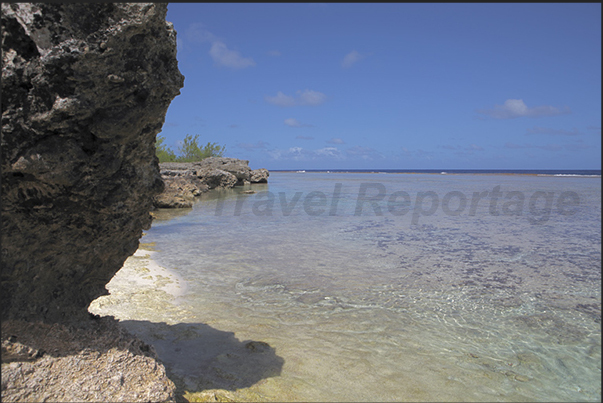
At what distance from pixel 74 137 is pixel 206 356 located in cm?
240

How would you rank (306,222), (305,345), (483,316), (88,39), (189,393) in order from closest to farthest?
(88,39) < (189,393) < (305,345) < (483,316) < (306,222)

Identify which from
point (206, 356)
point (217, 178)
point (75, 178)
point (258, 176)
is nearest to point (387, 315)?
point (206, 356)

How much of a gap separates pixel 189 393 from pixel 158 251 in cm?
→ 570

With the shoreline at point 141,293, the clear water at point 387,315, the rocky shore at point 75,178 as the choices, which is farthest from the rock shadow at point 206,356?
the rocky shore at point 75,178

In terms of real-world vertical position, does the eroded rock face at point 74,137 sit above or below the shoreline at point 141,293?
above

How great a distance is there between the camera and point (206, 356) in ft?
12.1

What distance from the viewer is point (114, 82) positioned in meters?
2.26

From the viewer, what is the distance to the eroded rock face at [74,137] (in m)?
2.10

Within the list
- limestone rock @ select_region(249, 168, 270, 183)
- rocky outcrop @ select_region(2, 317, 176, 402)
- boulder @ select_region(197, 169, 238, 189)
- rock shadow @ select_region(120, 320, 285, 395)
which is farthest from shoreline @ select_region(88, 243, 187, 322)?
limestone rock @ select_region(249, 168, 270, 183)

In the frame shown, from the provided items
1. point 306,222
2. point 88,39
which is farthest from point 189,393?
point 306,222

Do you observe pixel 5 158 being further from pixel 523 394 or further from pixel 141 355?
pixel 523 394

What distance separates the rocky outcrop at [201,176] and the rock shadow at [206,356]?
39.3 feet

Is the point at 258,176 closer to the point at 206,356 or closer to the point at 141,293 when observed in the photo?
the point at 141,293

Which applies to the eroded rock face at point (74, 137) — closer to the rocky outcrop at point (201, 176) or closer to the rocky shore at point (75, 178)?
the rocky shore at point (75, 178)
